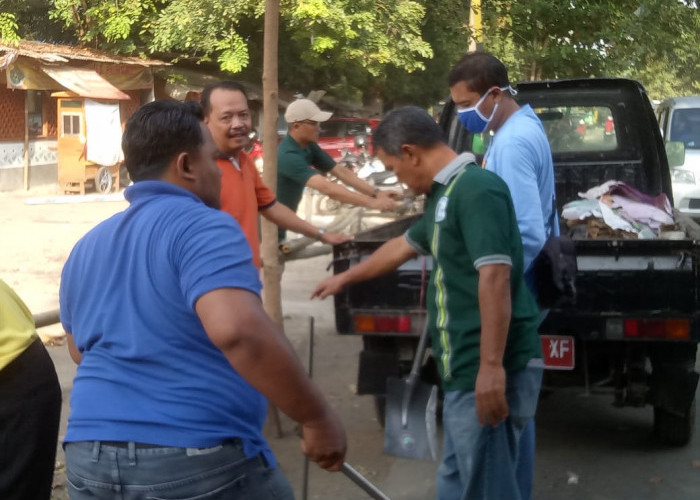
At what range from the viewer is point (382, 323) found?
16.8ft

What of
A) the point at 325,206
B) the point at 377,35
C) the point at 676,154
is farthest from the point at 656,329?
the point at 377,35

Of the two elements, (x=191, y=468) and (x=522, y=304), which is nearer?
(x=191, y=468)

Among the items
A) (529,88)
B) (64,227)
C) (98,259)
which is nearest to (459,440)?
(98,259)

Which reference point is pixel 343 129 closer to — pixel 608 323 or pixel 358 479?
pixel 608 323

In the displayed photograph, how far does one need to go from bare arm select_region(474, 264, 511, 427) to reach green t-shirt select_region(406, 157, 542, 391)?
5 cm

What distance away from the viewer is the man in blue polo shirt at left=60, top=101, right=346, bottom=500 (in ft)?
6.92

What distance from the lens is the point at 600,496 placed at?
4965mm

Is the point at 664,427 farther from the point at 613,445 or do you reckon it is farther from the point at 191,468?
the point at 191,468

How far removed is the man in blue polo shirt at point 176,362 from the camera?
2.11 m

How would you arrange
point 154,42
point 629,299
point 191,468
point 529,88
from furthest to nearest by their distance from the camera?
point 154,42 → point 529,88 → point 629,299 → point 191,468

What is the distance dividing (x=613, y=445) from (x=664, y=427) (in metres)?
0.37

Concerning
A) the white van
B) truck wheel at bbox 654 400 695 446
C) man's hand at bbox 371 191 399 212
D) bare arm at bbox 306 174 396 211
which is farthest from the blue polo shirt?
the white van

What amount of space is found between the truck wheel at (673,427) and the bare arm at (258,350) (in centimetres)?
374

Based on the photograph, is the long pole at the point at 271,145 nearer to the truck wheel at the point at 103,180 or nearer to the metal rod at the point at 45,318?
the metal rod at the point at 45,318
